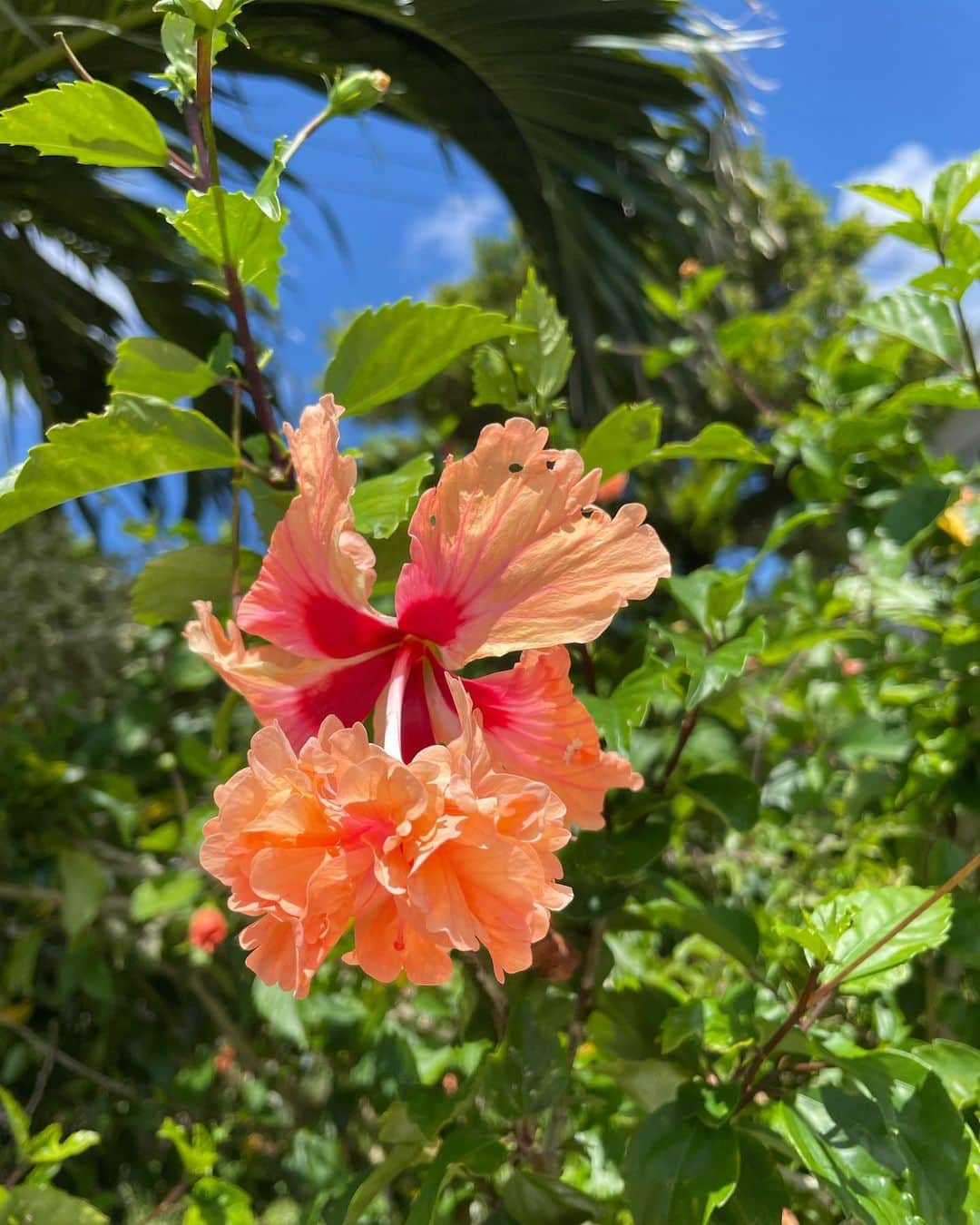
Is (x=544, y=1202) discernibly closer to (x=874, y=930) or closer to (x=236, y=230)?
(x=874, y=930)

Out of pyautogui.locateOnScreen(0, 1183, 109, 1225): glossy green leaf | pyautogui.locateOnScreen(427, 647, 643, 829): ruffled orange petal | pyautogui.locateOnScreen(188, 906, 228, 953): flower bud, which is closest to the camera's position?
pyautogui.locateOnScreen(427, 647, 643, 829): ruffled orange petal

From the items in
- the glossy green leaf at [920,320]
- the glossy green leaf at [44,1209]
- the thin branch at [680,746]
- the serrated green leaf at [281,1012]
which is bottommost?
the serrated green leaf at [281,1012]

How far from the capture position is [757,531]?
23.9 ft

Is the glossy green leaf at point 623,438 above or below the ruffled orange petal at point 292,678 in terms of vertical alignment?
above

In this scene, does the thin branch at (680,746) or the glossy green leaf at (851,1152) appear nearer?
the glossy green leaf at (851,1152)

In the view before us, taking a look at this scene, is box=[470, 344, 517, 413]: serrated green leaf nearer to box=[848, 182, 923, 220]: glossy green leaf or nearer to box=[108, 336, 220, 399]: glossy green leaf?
box=[108, 336, 220, 399]: glossy green leaf

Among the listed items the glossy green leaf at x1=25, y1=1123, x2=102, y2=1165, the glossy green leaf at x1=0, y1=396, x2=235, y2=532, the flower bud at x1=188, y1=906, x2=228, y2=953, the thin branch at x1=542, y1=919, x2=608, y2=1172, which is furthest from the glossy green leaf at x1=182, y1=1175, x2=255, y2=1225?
the glossy green leaf at x1=0, y1=396, x2=235, y2=532

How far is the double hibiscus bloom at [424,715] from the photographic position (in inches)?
15.7

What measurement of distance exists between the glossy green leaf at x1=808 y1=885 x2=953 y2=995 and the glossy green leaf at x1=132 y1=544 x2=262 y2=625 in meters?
0.45

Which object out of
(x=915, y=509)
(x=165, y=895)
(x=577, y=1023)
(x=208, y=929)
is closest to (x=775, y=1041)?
(x=577, y=1023)

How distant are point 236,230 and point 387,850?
38 cm

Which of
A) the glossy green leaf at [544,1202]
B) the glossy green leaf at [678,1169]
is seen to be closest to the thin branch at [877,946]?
the glossy green leaf at [678,1169]

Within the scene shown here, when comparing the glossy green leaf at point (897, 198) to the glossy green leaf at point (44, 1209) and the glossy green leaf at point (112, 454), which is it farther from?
the glossy green leaf at point (44, 1209)

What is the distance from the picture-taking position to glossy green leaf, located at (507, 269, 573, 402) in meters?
0.65
